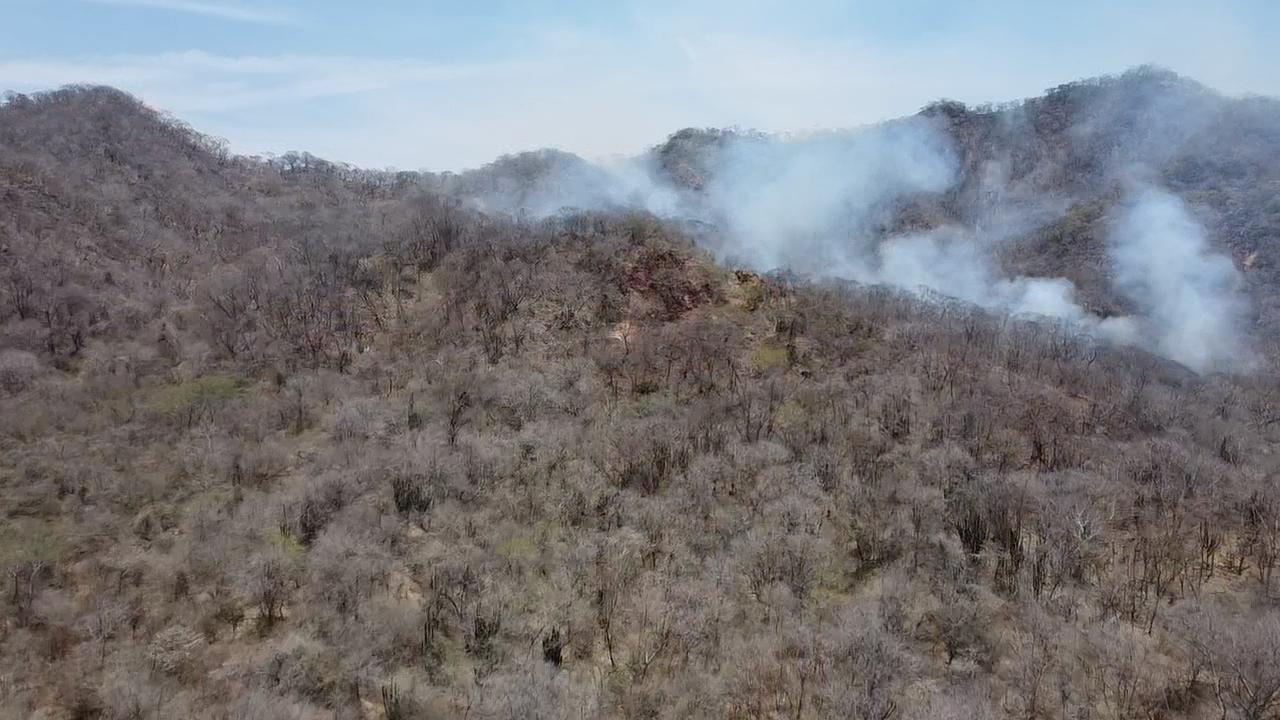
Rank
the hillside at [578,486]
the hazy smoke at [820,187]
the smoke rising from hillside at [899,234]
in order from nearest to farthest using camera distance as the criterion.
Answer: the hillside at [578,486]
the smoke rising from hillside at [899,234]
the hazy smoke at [820,187]

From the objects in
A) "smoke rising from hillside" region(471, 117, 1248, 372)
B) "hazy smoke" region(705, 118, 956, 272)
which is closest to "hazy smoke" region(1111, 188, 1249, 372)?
"smoke rising from hillside" region(471, 117, 1248, 372)

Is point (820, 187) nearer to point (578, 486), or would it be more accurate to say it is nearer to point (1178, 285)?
point (1178, 285)

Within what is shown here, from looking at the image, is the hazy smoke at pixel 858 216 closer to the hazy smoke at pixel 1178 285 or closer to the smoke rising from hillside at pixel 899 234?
the smoke rising from hillside at pixel 899 234

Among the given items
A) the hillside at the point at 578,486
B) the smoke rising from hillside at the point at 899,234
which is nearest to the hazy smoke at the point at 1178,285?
the smoke rising from hillside at the point at 899,234

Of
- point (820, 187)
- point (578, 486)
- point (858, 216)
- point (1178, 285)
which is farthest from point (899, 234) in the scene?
point (578, 486)

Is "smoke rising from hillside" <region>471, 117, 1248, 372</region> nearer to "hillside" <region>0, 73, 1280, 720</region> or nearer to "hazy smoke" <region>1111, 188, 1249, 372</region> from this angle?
"hazy smoke" <region>1111, 188, 1249, 372</region>

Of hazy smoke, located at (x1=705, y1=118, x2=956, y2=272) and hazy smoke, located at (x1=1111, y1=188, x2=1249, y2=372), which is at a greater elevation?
hazy smoke, located at (x1=705, y1=118, x2=956, y2=272)

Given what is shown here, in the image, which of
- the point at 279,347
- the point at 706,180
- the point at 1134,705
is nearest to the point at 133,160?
the point at 279,347
